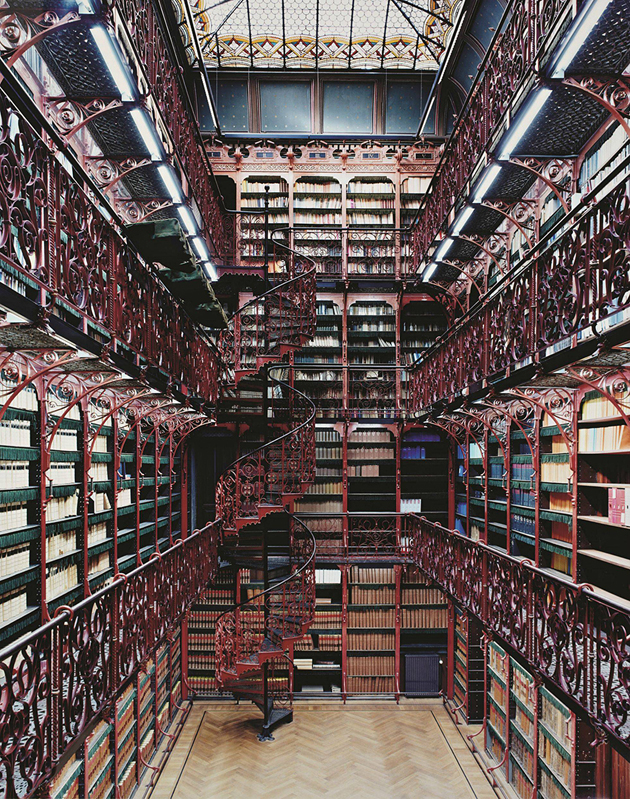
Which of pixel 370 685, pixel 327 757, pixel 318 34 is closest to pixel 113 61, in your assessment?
pixel 318 34

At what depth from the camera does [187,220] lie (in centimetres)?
551

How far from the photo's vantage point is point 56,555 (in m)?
4.23

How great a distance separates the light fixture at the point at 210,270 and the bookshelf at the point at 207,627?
387 cm

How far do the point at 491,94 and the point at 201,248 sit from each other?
3322 mm

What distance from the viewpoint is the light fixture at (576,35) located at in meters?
2.73

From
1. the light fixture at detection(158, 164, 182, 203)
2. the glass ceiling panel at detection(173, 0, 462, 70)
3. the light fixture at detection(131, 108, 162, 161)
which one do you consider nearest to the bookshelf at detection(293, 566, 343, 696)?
the light fixture at detection(158, 164, 182, 203)

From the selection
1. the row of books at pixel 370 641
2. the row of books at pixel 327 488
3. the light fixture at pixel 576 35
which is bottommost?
the row of books at pixel 370 641

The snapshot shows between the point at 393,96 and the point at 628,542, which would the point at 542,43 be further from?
the point at 393,96

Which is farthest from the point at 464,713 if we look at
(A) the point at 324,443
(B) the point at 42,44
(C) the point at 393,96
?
(C) the point at 393,96

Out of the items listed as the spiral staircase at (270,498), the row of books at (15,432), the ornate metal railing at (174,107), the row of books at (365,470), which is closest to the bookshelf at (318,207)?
the spiral staircase at (270,498)

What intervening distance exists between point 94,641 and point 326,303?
6053 millimetres

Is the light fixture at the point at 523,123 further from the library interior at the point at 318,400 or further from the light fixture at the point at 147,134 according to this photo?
the light fixture at the point at 147,134

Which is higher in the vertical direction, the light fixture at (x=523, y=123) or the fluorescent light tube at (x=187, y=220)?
the fluorescent light tube at (x=187, y=220)

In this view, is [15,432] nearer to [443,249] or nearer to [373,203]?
[443,249]
